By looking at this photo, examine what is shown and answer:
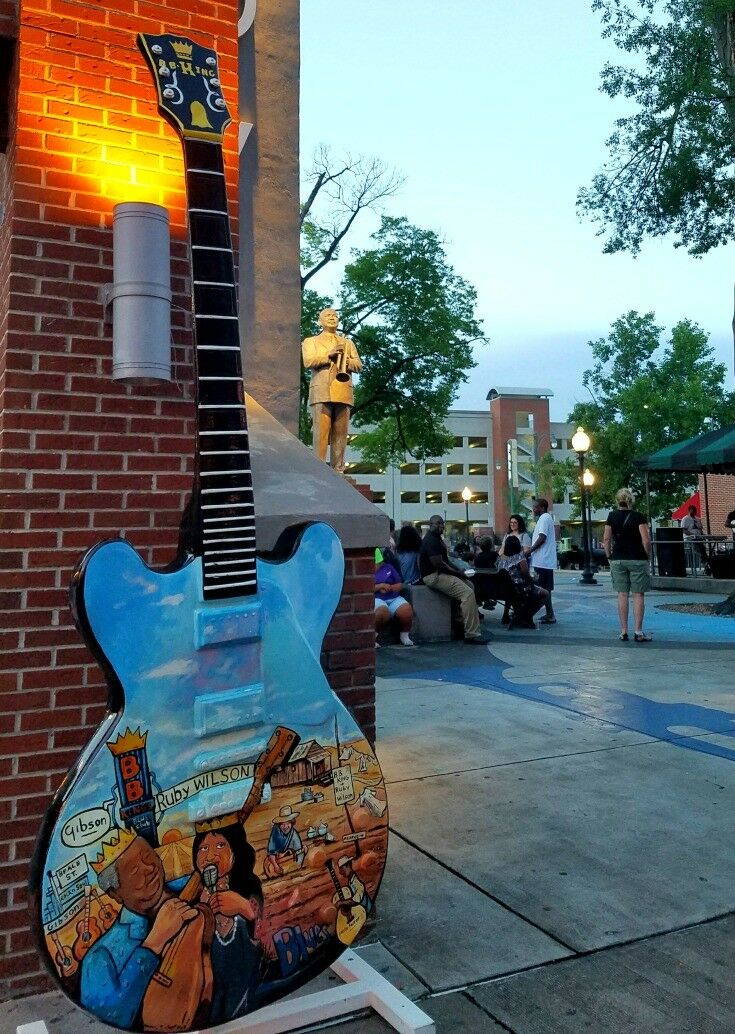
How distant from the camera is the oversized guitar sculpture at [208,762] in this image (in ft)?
5.68

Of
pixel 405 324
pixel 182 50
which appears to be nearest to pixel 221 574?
pixel 182 50

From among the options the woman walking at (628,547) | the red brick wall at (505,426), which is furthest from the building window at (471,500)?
the woman walking at (628,547)

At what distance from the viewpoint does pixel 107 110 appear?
8.66 feet

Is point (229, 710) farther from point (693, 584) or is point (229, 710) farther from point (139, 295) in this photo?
point (693, 584)

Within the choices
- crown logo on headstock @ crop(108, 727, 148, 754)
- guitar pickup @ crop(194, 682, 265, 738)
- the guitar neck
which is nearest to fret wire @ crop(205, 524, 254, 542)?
guitar pickup @ crop(194, 682, 265, 738)

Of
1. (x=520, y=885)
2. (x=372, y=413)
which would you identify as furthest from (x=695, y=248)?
(x=520, y=885)

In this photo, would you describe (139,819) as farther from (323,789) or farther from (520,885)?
(520,885)

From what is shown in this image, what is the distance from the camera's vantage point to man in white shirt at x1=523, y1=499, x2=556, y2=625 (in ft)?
35.6

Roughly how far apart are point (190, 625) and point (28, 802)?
102cm

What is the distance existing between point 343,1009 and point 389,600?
678 cm

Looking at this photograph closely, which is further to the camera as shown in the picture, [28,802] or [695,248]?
[695,248]

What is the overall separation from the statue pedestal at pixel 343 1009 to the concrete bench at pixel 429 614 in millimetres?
7166

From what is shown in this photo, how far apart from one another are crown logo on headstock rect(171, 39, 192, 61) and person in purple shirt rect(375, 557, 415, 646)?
6.95 meters

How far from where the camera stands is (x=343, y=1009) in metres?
2.25
